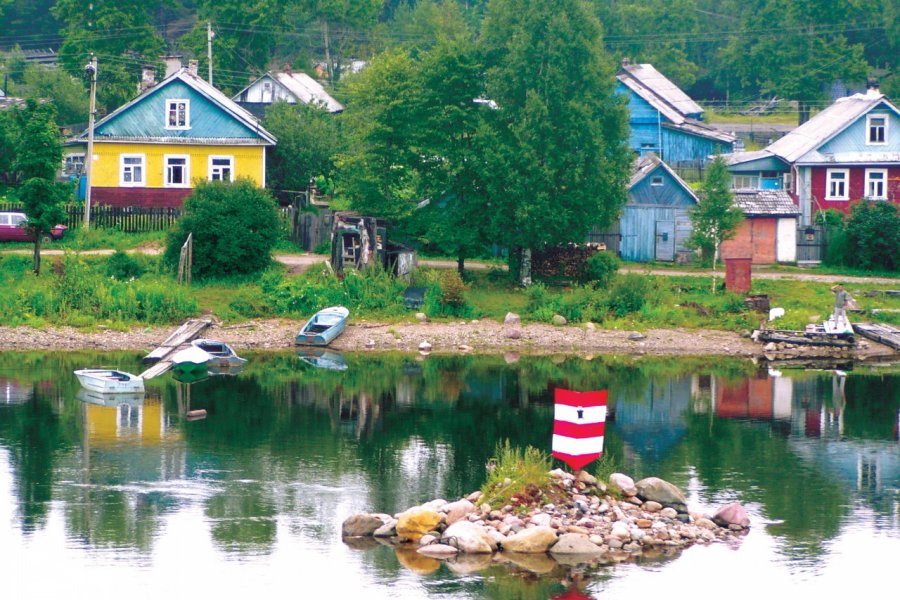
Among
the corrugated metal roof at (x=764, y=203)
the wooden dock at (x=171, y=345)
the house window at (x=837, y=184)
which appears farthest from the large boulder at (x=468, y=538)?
the house window at (x=837, y=184)

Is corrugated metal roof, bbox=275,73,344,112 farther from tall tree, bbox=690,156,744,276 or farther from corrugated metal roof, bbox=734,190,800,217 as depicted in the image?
tall tree, bbox=690,156,744,276

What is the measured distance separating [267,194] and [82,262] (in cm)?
724

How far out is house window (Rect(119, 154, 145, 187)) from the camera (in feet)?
203

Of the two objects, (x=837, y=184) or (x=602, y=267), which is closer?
(x=602, y=267)

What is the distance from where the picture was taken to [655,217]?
194 feet

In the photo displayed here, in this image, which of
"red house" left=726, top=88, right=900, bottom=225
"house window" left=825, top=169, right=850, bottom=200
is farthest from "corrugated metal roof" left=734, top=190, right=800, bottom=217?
"house window" left=825, top=169, right=850, bottom=200

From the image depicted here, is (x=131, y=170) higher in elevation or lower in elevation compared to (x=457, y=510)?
higher

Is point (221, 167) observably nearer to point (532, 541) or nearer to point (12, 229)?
point (12, 229)

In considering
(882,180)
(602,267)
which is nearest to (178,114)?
(602,267)

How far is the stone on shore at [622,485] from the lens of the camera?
28172mm

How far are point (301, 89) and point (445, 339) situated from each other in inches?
1580

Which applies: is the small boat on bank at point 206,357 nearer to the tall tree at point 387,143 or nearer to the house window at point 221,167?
the tall tree at point 387,143

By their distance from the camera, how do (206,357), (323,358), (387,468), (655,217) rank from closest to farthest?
(387,468), (206,357), (323,358), (655,217)

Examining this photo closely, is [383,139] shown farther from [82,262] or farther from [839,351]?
[839,351]
